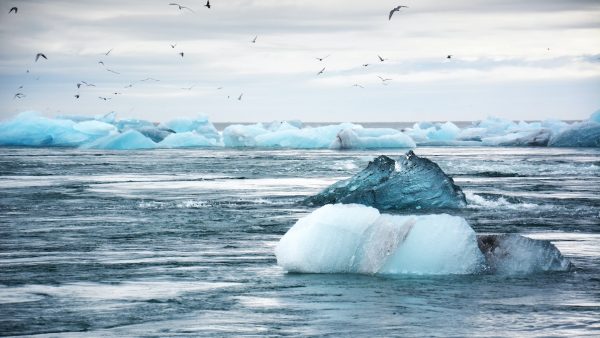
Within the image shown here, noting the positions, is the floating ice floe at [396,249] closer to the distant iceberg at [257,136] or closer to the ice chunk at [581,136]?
the distant iceberg at [257,136]

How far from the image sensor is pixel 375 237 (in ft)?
34.2

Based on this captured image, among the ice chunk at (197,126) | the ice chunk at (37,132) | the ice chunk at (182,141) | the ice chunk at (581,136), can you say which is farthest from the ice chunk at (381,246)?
the ice chunk at (197,126)

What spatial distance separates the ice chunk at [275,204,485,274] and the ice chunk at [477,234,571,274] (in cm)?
20

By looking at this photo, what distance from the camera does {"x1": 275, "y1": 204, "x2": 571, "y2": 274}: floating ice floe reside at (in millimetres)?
10422

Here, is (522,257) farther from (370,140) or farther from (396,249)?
(370,140)

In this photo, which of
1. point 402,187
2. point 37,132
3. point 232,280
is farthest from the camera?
point 37,132

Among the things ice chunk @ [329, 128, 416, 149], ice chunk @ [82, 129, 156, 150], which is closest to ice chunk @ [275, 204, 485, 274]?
ice chunk @ [329, 128, 416, 149]

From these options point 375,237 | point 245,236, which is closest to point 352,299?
point 375,237

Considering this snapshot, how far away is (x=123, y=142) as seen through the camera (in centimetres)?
5394

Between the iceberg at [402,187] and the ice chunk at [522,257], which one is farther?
the iceberg at [402,187]

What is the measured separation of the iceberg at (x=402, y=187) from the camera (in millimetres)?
17109

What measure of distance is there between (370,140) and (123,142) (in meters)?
13.2

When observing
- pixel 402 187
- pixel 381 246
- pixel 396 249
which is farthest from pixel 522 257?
pixel 402 187

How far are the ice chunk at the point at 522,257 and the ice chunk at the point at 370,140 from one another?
141ft
